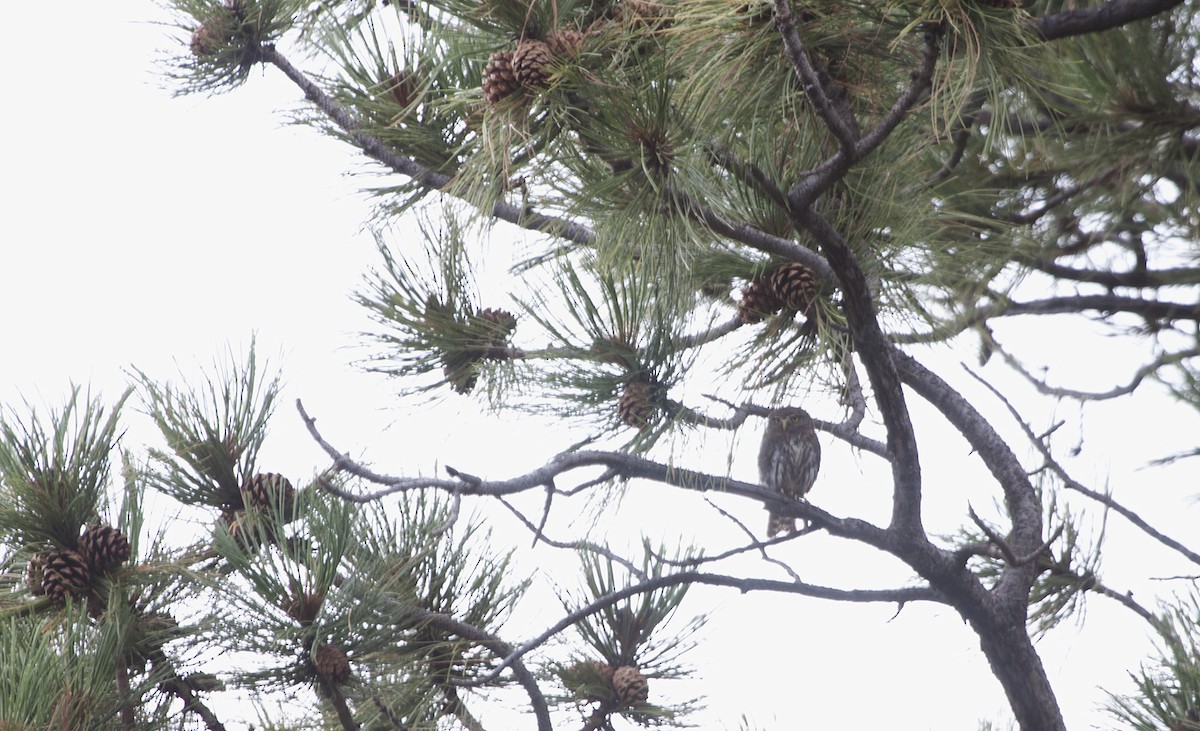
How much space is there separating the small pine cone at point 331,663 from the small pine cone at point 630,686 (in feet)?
1.97

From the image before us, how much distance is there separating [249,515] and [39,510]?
28 centimetres

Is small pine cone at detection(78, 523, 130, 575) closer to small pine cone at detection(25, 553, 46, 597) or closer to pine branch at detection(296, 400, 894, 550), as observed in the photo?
small pine cone at detection(25, 553, 46, 597)

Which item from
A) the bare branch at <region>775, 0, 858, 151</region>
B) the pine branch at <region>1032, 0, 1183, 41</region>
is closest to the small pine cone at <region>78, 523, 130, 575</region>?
the bare branch at <region>775, 0, 858, 151</region>

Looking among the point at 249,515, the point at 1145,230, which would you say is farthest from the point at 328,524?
the point at 1145,230

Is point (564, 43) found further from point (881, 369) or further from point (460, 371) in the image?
point (460, 371)

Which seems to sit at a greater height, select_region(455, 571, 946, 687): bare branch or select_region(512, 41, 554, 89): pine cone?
select_region(512, 41, 554, 89): pine cone

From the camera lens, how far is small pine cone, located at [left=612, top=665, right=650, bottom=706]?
1.89m

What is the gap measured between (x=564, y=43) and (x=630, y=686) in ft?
3.45

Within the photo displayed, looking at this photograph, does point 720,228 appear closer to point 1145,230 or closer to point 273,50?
point 273,50

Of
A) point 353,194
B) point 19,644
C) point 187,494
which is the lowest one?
point 19,644

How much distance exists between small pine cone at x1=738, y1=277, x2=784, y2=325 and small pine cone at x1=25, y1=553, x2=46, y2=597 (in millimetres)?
976

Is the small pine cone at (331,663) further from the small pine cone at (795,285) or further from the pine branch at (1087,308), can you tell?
the pine branch at (1087,308)

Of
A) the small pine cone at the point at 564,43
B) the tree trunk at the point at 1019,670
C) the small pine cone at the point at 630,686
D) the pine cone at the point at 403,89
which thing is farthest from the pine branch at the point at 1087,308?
the small pine cone at the point at 564,43

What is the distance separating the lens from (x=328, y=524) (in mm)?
1420
